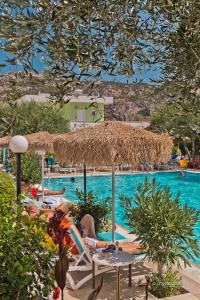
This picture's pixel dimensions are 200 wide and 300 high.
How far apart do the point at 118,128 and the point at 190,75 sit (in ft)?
16.1

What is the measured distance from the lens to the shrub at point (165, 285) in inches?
231

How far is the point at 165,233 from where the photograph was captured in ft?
19.4

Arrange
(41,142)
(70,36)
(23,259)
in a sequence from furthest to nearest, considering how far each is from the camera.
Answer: (41,142), (23,259), (70,36)

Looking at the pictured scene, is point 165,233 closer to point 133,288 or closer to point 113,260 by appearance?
point 113,260

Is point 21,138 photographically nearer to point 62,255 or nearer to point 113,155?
point 113,155

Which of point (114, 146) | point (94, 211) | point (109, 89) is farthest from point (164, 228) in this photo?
point (94, 211)

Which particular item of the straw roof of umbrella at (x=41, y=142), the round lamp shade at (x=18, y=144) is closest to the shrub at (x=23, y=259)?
the round lamp shade at (x=18, y=144)

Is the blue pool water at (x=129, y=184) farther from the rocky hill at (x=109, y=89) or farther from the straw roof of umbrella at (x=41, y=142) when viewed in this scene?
the rocky hill at (x=109, y=89)

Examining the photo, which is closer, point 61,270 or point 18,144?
point 61,270

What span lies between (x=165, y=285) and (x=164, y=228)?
0.88 meters

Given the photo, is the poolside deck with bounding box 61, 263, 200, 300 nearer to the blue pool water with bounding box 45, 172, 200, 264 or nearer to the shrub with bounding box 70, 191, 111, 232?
the shrub with bounding box 70, 191, 111, 232

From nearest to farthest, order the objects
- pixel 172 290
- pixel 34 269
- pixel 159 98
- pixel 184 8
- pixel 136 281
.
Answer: pixel 184 8, pixel 34 269, pixel 159 98, pixel 172 290, pixel 136 281

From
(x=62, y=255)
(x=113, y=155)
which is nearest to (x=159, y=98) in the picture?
(x=62, y=255)

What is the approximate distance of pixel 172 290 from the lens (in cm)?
593
